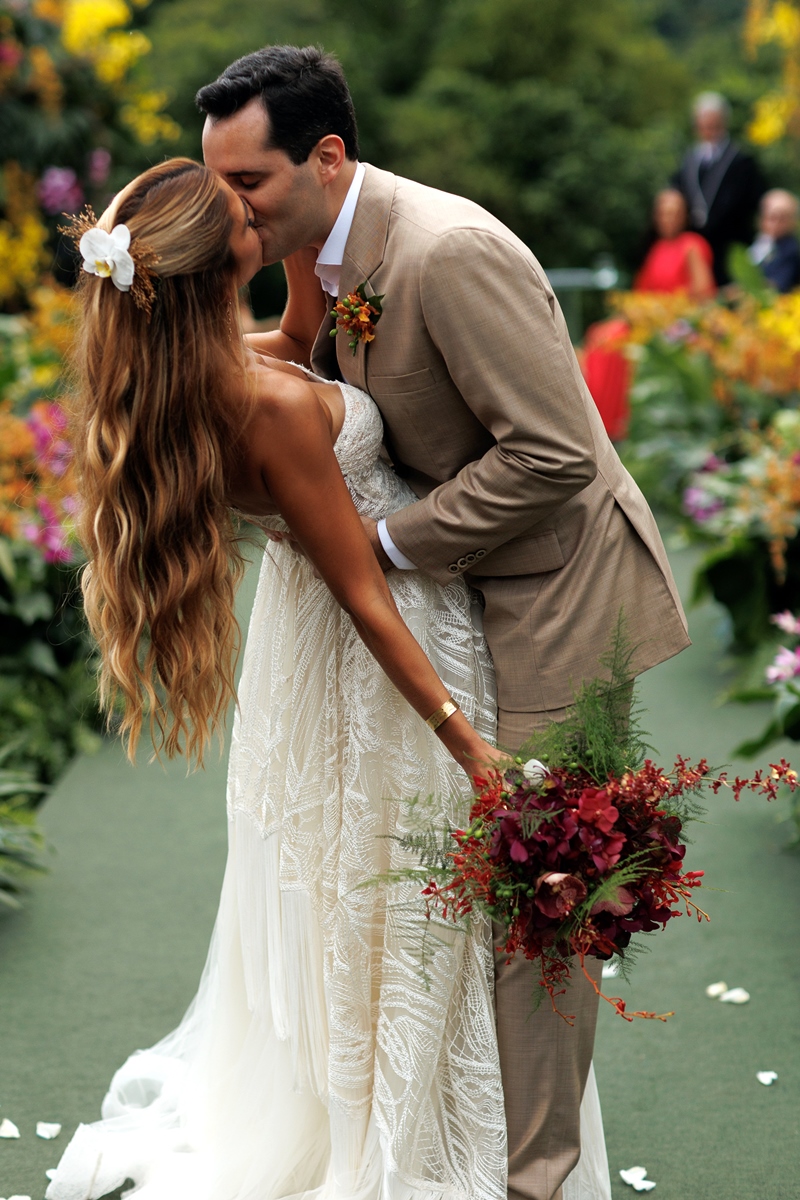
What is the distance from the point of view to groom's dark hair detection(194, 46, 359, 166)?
6.48ft

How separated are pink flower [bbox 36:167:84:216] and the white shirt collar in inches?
284

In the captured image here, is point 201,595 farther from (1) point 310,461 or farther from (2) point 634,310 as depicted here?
(2) point 634,310

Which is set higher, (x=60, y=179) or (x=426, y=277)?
(x=426, y=277)

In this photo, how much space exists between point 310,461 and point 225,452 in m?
0.13

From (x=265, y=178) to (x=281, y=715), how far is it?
3.03 ft

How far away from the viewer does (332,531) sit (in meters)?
2.00

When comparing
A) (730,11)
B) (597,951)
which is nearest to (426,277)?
(597,951)

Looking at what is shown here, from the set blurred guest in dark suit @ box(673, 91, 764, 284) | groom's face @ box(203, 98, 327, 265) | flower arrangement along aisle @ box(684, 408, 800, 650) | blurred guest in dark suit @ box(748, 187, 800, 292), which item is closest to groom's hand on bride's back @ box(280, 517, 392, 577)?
groom's face @ box(203, 98, 327, 265)

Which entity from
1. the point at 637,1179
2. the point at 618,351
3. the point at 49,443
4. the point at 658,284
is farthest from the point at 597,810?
the point at 658,284

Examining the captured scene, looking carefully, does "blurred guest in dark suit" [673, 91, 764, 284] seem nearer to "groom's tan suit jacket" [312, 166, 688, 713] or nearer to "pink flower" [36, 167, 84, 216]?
"pink flower" [36, 167, 84, 216]

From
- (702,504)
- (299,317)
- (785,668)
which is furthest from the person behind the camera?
(702,504)

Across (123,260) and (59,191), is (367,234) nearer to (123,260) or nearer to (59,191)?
(123,260)

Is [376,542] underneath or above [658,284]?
above

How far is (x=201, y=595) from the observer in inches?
80.6
